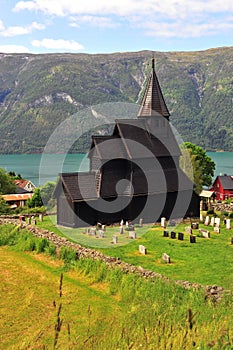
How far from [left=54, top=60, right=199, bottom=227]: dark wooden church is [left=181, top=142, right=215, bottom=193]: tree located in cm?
1660

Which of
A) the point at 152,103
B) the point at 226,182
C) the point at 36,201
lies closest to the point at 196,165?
the point at 152,103

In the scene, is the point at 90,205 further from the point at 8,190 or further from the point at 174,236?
the point at 8,190

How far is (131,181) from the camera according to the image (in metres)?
36.0

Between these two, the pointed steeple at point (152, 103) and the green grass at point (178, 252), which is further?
the pointed steeple at point (152, 103)

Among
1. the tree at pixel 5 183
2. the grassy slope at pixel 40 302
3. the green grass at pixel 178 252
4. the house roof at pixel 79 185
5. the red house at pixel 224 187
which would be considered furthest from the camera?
the red house at pixel 224 187

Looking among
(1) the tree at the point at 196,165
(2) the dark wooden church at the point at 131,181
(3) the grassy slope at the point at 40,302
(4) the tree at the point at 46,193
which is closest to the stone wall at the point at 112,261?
(3) the grassy slope at the point at 40,302

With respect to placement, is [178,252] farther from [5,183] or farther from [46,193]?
[5,183]

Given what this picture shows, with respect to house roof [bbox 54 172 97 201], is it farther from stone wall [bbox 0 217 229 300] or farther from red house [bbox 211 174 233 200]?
red house [bbox 211 174 233 200]

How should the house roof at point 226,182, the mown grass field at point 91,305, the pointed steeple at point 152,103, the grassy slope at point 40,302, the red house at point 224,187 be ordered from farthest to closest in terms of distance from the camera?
the house roof at point 226,182, the red house at point 224,187, the pointed steeple at point 152,103, the grassy slope at point 40,302, the mown grass field at point 91,305

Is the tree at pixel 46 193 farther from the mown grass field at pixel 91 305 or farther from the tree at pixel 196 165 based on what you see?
the mown grass field at pixel 91 305

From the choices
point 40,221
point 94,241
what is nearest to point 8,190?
point 40,221

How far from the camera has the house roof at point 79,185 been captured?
34219 mm

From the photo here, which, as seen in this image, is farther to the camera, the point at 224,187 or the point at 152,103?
the point at 224,187

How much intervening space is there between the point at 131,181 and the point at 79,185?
4428mm
